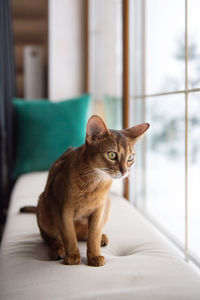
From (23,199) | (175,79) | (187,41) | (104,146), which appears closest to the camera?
(104,146)

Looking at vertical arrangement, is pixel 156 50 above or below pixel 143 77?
above

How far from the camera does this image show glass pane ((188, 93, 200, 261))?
4.03ft

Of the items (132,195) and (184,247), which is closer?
(184,247)

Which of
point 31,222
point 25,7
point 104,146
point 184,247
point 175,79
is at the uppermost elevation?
point 25,7

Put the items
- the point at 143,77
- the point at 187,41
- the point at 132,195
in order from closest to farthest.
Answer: the point at 187,41, the point at 143,77, the point at 132,195

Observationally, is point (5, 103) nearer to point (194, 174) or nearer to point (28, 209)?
point (28, 209)

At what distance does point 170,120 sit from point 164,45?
364 millimetres

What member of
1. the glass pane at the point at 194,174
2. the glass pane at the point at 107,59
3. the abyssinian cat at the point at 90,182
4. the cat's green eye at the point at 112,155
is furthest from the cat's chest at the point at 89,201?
the glass pane at the point at 107,59

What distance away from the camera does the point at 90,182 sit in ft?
3.08

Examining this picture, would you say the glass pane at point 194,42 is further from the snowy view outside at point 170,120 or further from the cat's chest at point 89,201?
the cat's chest at point 89,201

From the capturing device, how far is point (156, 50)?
1640 millimetres

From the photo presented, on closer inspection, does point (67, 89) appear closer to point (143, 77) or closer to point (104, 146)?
point (143, 77)

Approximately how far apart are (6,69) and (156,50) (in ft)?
3.53

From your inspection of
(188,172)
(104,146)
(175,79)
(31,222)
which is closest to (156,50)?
(175,79)
